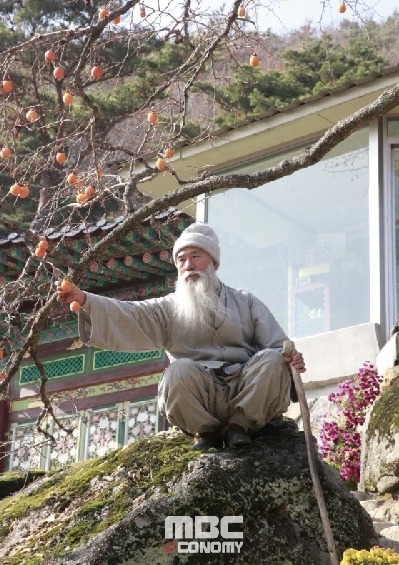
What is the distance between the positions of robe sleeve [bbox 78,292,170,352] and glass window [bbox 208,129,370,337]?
4.56 m

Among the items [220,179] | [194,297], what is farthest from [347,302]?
[220,179]

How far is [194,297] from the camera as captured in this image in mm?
5945

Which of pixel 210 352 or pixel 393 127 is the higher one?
pixel 393 127

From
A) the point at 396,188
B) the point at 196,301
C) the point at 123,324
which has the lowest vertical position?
the point at 123,324

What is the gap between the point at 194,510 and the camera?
196 inches

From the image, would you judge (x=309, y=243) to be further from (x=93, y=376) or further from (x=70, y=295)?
(x=70, y=295)

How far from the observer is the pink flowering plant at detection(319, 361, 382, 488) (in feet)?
26.0

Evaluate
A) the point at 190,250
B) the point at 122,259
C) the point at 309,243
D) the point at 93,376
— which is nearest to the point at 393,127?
the point at 309,243

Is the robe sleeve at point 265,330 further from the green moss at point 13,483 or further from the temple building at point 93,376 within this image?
the temple building at point 93,376

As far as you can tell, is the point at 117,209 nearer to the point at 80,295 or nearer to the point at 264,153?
the point at 264,153

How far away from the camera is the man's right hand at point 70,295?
5211mm

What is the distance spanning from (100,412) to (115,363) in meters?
0.61

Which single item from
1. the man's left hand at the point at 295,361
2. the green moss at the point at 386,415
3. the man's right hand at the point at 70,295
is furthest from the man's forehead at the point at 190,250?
the green moss at the point at 386,415

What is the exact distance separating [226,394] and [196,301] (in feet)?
2.00
